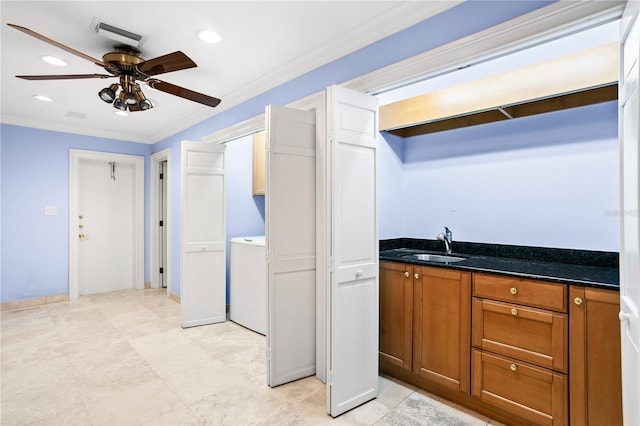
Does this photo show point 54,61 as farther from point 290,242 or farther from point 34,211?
point 34,211

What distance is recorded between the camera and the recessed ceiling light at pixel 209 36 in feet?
7.82

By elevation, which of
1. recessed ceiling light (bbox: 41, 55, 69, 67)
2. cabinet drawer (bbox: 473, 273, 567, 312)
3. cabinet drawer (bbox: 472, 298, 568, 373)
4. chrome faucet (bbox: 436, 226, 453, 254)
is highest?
recessed ceiling light (bbox: 41, 55, 69, 67)

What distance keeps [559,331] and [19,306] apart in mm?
6044

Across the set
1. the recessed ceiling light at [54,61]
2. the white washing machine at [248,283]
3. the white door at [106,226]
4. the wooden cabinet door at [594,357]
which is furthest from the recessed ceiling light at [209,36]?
the white door at [106,226]

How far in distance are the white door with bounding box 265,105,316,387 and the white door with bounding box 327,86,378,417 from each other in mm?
505

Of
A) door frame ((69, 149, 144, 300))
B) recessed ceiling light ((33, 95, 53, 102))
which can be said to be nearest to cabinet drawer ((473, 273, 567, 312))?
recessed ceiling light ((33, 95, 53, 102))

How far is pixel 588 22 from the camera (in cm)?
152

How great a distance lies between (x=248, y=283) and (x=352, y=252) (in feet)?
6.47

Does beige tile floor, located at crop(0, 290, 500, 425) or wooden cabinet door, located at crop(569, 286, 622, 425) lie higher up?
wooden cabinet door, located at crop(569, 286, 622, 425)

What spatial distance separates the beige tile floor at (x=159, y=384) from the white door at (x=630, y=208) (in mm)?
1086

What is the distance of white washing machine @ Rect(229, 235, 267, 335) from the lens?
3598 mm

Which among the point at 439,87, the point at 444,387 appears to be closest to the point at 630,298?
the point at 444,387

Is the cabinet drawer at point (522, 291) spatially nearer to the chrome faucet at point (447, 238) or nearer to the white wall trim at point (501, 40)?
the chrome faucet at point (447, 238)

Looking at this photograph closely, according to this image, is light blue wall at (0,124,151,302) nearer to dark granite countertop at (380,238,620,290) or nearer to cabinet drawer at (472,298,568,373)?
dark granite countertop at (380,238,620,290)
